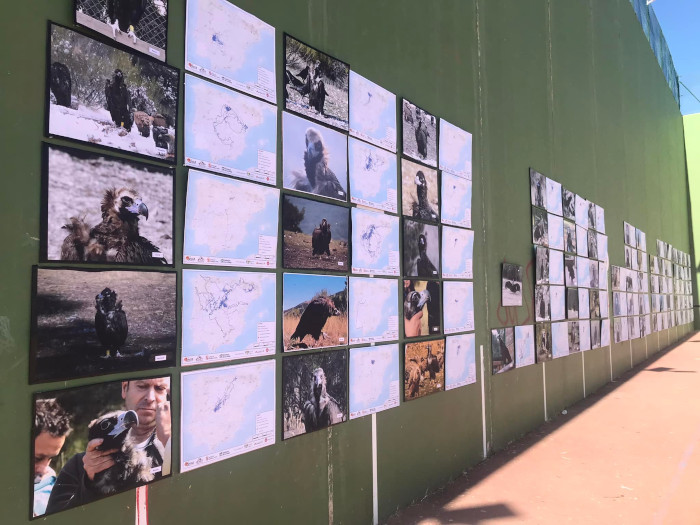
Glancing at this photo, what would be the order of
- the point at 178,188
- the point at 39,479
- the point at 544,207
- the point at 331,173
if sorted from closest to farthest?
the point at 39,479 < the point at 178,188 < the point at 331,173 < the point at 544,207

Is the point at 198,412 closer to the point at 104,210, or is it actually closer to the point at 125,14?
the point at 104,210

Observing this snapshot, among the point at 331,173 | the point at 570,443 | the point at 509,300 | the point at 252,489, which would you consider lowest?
the point at 570,443

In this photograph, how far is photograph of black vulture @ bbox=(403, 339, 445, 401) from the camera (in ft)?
12.1

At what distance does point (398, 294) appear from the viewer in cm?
359

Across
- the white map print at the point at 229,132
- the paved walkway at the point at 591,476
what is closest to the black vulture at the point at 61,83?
the white map print at the point at 229,132

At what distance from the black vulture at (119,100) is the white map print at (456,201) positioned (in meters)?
2.58

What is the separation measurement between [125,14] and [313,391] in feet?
6.39

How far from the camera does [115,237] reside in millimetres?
2012

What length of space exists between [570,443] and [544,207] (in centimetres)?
259

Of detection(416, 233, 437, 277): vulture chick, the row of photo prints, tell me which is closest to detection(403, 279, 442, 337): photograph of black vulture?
detection(416, 233, 437, 277): vulture chick

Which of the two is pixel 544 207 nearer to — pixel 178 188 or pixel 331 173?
pixel 331 173

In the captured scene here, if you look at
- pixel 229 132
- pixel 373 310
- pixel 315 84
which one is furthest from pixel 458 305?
pixel 229 132

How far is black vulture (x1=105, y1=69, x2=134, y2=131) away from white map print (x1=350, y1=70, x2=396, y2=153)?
4.79 feet

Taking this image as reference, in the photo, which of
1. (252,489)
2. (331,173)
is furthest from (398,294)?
(252,489)
